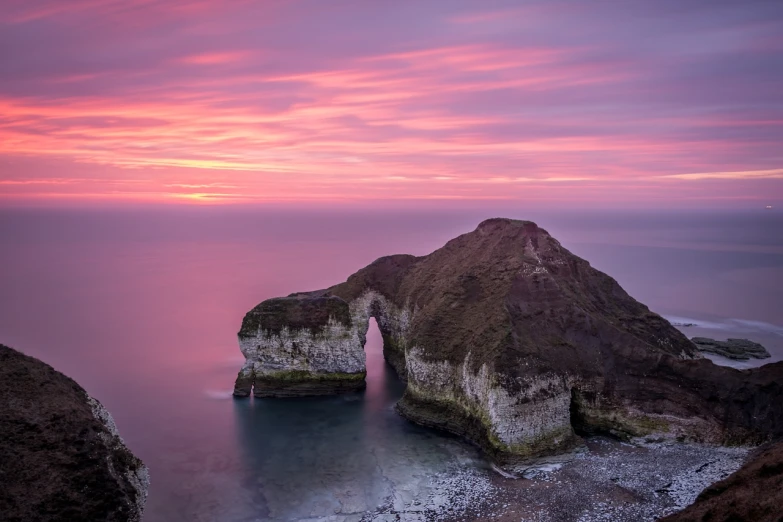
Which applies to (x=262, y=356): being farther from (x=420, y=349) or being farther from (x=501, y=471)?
(x=501, y=471)

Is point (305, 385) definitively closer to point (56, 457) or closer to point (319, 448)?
point (319, 448)

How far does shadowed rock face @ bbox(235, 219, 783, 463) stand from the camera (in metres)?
28.9

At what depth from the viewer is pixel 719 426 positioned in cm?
2883

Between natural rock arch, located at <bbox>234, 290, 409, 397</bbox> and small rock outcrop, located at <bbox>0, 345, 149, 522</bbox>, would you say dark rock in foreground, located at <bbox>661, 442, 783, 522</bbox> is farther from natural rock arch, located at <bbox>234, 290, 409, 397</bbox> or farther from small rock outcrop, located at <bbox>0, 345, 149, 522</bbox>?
natural rock arch, located at <bbox>234, 290, 409, 397</bbox>

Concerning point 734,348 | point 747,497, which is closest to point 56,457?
point 747,497

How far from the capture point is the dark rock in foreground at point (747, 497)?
17.5m

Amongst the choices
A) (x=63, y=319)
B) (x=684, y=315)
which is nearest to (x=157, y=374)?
(x=63, y=319)

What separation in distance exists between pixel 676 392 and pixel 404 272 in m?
20.7

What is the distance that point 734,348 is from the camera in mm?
A: 48438

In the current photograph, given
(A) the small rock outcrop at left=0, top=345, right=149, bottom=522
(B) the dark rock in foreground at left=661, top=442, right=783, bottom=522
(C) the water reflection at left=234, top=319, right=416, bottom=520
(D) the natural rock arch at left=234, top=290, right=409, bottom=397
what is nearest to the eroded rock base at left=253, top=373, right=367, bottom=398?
(D) the natural rock arch at left=234, top=290, right=409, bottom=397

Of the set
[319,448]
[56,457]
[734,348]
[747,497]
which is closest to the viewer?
[56,457]

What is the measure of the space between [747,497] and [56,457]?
20572 mm

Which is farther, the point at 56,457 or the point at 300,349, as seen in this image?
the point at 300,349

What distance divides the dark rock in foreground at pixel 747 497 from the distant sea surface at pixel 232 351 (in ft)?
34.6
